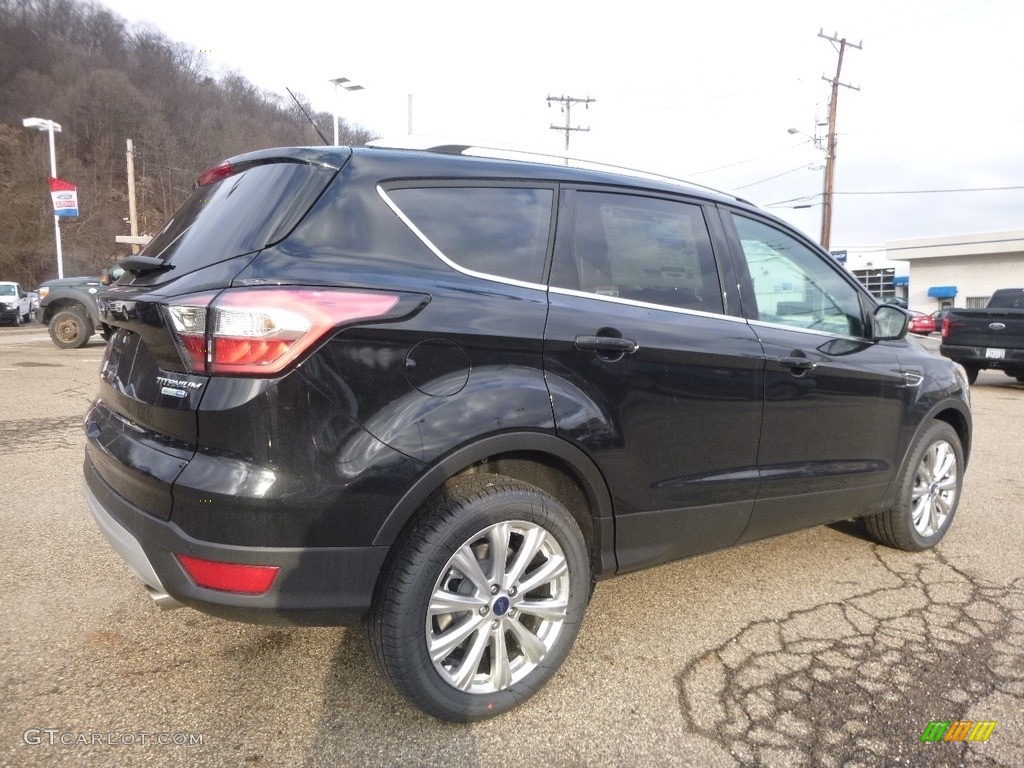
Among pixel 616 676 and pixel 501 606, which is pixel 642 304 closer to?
pixel 501 606

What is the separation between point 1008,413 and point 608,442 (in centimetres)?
955

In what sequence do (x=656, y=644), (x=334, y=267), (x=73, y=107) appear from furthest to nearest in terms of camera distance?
(x=73, y=107) < (x=656, y=644) < (x=334, y=267)

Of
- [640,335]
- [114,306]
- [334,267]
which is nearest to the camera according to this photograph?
[334,267]

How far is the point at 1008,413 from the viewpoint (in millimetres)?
9945

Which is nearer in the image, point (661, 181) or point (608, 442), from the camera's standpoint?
point (608, 442)

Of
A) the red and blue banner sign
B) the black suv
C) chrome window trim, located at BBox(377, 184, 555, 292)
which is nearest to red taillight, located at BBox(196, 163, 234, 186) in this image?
the black suv

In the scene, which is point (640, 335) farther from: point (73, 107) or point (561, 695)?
point (73, 107)

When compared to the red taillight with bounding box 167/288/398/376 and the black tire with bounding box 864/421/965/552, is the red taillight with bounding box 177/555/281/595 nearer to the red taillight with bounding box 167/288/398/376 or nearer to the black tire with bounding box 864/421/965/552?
the red taillight with bounding box 167/288/398/376

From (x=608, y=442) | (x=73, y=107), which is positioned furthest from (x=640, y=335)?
(x=73, y=107)

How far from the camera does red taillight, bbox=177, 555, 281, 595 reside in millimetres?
2113

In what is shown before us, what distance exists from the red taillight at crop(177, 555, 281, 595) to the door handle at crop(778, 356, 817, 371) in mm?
2211

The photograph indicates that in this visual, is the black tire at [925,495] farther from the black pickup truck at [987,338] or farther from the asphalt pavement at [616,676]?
the black pickup truck at [987,338]

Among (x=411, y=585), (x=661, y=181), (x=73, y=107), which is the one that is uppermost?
(x=73, y=107)

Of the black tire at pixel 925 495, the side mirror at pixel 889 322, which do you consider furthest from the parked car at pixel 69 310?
the black tire at pixel 925 495
